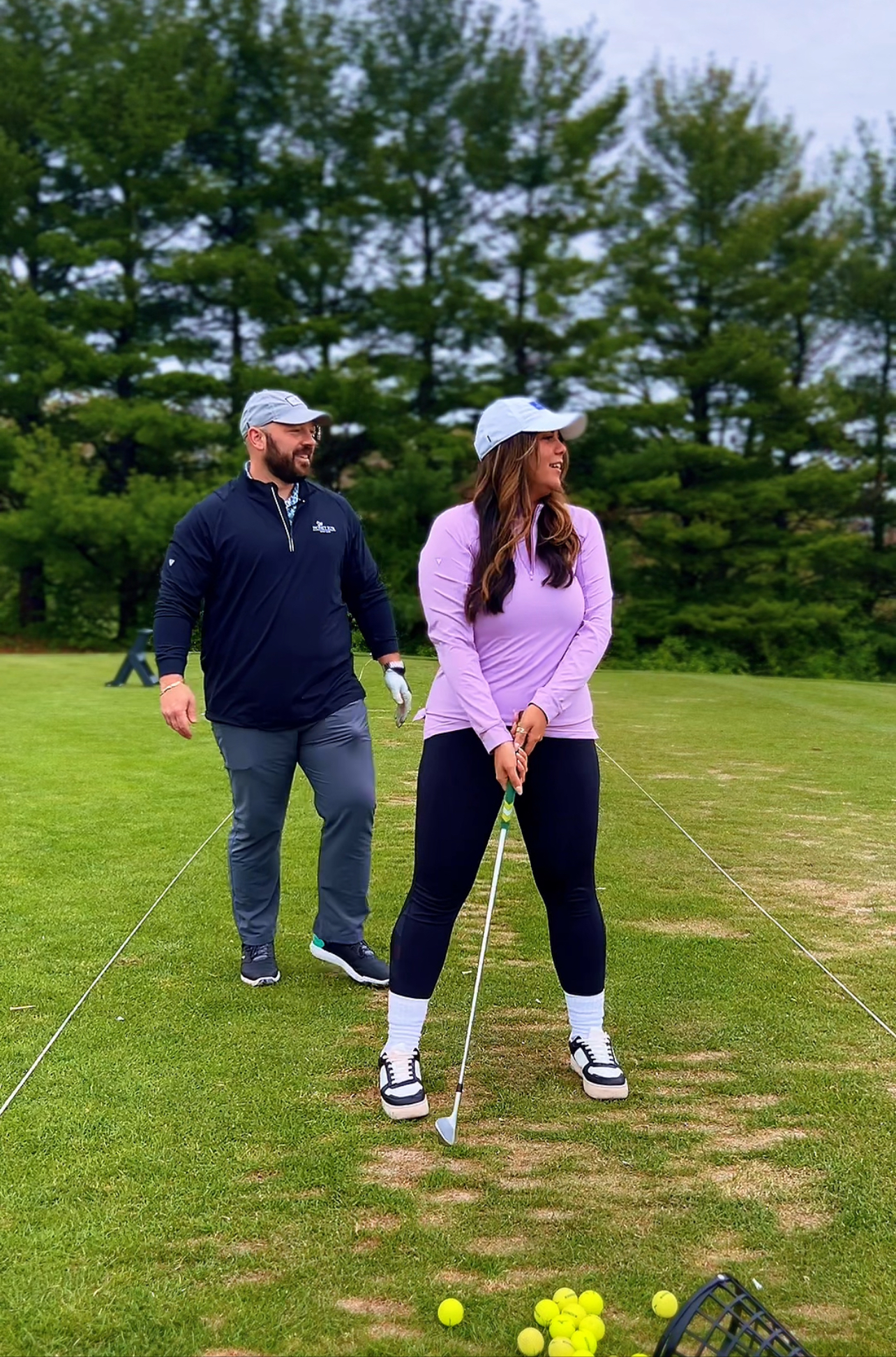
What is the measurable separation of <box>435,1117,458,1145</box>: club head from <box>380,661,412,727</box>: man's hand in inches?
60.0

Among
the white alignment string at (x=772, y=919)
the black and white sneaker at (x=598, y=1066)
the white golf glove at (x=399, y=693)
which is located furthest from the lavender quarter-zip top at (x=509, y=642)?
the white alignment string at (x=772, y=919)

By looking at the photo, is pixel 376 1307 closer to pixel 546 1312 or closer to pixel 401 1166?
pixel 546 1312

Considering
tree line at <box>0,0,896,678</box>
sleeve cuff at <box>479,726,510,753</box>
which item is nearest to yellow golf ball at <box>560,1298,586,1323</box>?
sleeve cuff at <box>479,726,510,753</box>

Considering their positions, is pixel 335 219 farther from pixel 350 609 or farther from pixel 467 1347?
pixel 467 1347

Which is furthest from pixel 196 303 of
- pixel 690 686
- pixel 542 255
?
pixel 690 686

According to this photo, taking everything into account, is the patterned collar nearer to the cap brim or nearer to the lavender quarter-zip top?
the lavender quarter-zip top

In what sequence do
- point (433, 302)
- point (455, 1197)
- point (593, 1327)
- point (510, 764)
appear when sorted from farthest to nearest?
point (433, 302)
point (510, 764)
point (455, 1197)
point (593, 1327)

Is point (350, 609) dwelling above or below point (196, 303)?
below

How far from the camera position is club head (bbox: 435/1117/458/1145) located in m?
2.91

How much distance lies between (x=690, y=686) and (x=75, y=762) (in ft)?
34.8

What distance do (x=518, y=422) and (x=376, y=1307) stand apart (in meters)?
2.07

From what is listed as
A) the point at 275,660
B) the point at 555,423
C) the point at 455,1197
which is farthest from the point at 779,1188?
the point at 275,660

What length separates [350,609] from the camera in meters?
4.31

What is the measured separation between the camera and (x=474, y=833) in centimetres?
312
